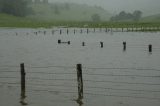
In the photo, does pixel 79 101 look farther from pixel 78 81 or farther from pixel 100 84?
pixel 100 84

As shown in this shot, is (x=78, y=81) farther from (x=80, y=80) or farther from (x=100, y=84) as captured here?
(x=100, y=84)

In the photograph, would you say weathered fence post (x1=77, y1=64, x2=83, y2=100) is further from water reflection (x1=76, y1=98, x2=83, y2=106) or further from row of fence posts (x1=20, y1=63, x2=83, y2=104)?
water reflection (x1=76, y1=98, x2=83, y2=106)

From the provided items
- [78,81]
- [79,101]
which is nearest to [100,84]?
[79,101]

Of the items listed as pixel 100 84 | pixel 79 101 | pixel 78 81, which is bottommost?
pixel 79 101

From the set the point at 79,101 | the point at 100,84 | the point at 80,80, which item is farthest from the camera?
the point at 100,84

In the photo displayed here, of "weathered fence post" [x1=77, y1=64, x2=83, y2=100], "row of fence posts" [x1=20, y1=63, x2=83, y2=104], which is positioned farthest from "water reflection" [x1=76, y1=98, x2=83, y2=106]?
"weathered fence post" [x1=77, y1=64, x2=83, y2=100]

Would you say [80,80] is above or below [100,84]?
above

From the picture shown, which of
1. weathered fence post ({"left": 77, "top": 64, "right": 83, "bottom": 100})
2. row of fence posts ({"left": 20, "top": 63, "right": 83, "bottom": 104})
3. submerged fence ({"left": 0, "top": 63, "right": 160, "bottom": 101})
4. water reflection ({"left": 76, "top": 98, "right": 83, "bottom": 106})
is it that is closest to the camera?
weathered fence post ({"left": 77, "top": 64, "right": 83, "bottom": 100})

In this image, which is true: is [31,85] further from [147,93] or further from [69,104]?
[147,93]

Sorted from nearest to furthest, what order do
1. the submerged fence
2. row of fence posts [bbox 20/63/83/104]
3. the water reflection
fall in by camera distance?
row of fence posts [bbox 20/63/83/104]
the water reflection
the submerged fence

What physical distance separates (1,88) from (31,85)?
7.28 ft

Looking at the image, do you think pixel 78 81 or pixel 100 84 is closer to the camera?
pixel 78 81

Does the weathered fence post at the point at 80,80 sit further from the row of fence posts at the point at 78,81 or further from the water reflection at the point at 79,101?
the water reflection at the point at 79,101

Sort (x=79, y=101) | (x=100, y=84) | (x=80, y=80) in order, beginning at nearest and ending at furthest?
1. (x=80, y=80)
2. (x=79, y=101)
3. (x=100, y=84)
